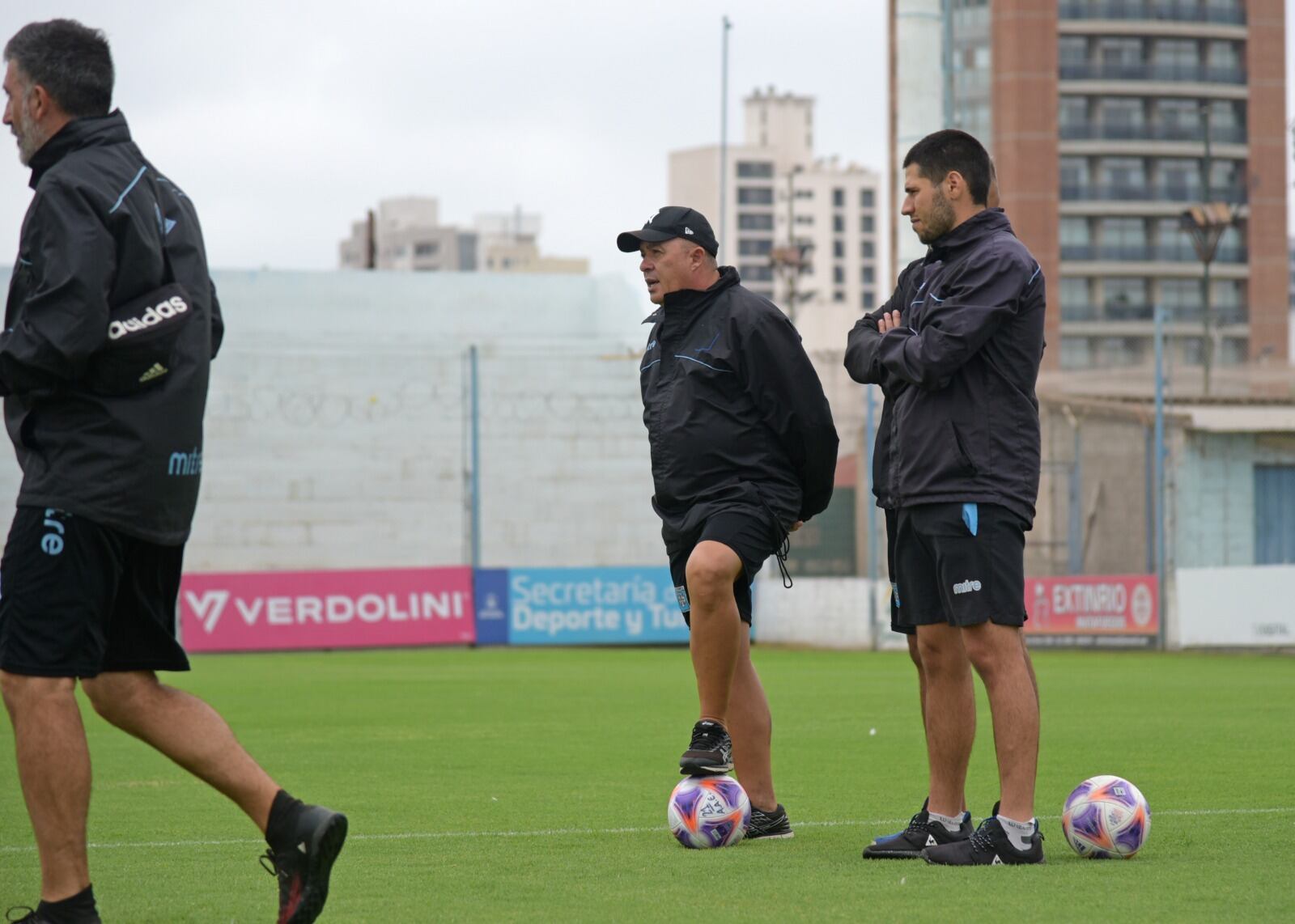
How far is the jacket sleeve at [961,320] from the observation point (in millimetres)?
5711

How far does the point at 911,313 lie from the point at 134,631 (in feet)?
8.51

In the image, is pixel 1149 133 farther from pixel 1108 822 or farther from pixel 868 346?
pixel 1108 822

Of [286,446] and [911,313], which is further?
[286,446]

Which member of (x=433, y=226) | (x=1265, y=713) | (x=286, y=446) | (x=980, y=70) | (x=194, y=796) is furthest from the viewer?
(x=433, y=226)

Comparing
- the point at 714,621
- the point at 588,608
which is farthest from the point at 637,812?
the point at 588,608

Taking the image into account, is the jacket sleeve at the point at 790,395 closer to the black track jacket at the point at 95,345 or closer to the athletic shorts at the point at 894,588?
the athletic shorts at the point at 894,588

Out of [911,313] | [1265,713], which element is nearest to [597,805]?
[911,313]

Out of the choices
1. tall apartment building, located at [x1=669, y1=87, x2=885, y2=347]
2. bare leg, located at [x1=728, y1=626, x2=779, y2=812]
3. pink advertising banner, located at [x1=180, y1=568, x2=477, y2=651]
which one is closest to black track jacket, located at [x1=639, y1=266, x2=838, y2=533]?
bare leg, located at [x1=728, y1=626, x2=779, y2=812]

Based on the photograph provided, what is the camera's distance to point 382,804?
25.1 feet

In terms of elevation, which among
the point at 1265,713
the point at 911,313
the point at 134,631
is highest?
the point at 911,313

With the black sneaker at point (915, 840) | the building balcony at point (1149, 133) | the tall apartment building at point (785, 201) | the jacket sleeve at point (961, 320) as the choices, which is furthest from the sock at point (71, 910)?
the tall apartment building at point (785, 201)

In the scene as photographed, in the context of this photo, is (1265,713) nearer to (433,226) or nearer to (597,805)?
(597,805)

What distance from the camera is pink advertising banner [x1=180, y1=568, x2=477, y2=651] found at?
84.5 ft

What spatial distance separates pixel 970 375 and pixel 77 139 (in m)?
2.65
